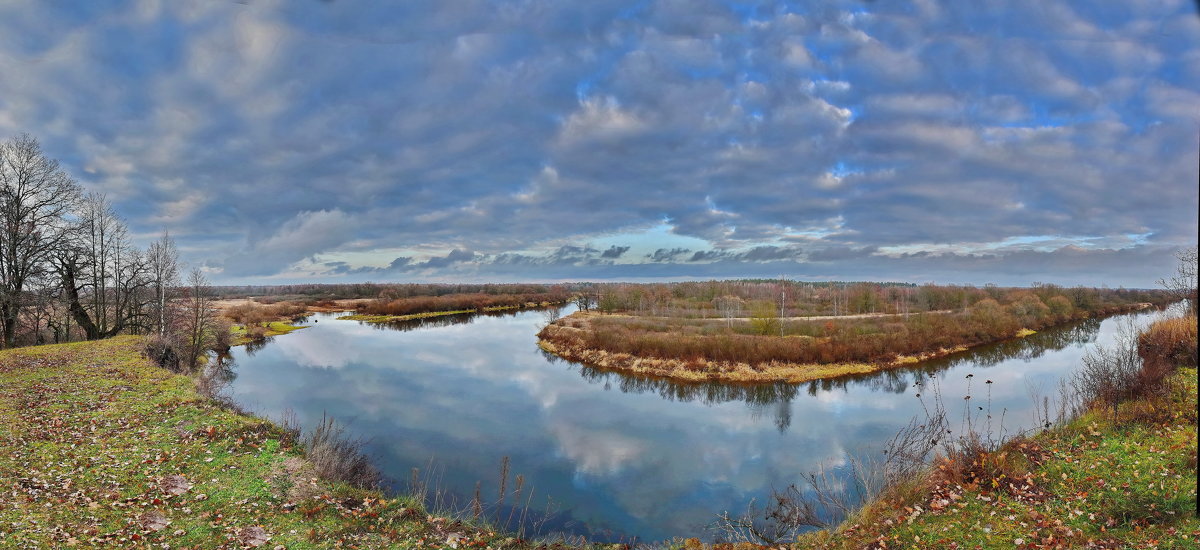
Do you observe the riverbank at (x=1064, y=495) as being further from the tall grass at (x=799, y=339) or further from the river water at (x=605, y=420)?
the tall grass at (x=799, y=339)

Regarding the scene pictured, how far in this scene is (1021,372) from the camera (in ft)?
118

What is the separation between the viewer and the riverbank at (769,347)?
117ft

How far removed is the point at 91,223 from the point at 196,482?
38.4 metres

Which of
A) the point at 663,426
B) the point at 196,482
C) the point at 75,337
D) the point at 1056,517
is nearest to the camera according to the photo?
the point at 1056,517

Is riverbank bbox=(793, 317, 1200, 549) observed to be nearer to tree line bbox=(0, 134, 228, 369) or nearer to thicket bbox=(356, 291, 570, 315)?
tree line bbox=(0, 134, 228, 369)

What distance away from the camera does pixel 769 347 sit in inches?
1513

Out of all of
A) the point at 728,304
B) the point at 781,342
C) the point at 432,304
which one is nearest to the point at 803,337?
the point at 781,342

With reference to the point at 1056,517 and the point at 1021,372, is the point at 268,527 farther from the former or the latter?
the point at 1021,372

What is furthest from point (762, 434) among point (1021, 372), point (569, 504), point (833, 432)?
point (1021, 372)

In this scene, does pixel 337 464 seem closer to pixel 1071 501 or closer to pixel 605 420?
pixel 605 420

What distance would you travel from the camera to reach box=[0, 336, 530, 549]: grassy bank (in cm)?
845

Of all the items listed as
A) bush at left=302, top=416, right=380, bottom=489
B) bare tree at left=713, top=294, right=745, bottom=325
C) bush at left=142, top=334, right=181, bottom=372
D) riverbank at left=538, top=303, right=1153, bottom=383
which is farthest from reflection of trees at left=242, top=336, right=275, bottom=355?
bare tree at left=713, top=294, right=745, bottom=325

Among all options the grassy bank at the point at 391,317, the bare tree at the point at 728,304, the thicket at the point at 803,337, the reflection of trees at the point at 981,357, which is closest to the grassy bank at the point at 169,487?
the reflection of trees at the point at 981,357

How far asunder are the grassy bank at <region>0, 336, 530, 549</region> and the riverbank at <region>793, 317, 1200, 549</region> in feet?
25.8
